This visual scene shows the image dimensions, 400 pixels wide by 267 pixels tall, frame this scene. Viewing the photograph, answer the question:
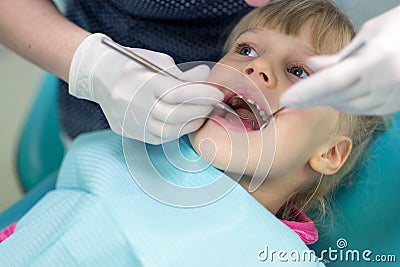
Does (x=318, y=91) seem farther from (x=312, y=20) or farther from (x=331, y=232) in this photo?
(x=331, y=232)

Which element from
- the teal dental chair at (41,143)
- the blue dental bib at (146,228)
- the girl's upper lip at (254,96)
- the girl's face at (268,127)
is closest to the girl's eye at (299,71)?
the girl's face at (268,127)

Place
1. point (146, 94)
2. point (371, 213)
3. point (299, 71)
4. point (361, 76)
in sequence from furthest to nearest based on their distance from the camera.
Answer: point (371, 213)
point (299, 71)
point (146, 94)
point (361, 76)

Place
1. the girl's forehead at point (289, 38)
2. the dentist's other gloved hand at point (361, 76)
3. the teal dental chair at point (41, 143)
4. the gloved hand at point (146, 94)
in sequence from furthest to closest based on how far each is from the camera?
the teal dental chair at point (41, 143) < the girl's forehead at point (289, 38) < the gloved hand at point (146, 94) < the dentist's other gloved hand at point (361, 76)

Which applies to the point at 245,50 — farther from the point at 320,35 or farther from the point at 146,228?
the point at 146,228

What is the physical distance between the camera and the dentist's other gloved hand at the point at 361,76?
0.79 metres

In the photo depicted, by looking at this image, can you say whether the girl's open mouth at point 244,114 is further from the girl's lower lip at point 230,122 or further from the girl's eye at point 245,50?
the girl's eye at point 245,50

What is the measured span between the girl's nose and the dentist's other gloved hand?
0.20 metres

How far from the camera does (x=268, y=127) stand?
1035 mm

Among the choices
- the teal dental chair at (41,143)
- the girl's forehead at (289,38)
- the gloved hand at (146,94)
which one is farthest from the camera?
the teal dental chair at (41,143)

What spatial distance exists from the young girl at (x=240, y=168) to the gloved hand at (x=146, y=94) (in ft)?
0.16

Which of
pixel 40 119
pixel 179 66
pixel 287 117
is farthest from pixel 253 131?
pixel 40 119

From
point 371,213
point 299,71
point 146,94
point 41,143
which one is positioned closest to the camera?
point 146,94

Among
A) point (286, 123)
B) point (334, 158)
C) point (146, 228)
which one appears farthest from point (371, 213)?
point (146, 228)

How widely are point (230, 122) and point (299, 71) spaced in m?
0.16
